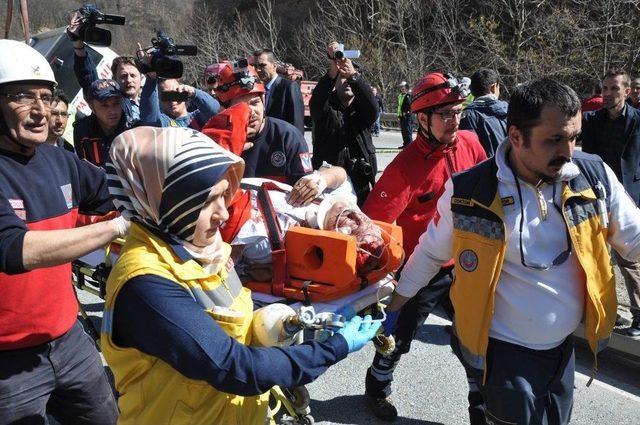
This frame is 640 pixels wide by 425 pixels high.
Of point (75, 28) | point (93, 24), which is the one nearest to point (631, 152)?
point (93, 24)

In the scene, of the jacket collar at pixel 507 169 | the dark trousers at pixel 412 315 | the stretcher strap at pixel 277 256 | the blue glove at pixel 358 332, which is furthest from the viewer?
the dark trousers at pixel 412 315

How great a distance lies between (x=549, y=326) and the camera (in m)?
2.34

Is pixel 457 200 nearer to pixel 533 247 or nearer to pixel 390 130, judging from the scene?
pixel 533 247

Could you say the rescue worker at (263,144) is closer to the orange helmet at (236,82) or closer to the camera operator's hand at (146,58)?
the orange helmet at (236,82)

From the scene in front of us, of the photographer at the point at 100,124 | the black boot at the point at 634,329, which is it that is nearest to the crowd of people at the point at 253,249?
the photographer at the point at 100,124

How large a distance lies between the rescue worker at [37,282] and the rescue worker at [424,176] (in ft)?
5.42

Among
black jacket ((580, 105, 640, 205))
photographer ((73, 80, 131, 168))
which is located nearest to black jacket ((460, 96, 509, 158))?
black jacket ((580, 105, 640, 205))

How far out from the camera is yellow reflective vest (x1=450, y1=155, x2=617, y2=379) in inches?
89.0

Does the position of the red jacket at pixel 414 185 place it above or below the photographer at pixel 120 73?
below

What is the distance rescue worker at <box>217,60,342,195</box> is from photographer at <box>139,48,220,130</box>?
0.73 m

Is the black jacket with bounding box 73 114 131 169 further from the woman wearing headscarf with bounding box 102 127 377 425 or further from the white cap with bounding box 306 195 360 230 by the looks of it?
the woman wearing headscarf with bounding box 102 127 377 425

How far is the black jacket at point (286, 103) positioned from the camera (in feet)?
19.7

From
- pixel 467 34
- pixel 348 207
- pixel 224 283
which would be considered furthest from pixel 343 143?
pixel 467 34

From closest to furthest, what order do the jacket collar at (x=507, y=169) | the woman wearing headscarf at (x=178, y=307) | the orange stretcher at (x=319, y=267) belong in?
the woman wearing headscarf at (x=178, y=307) < the jacket collar at (x=507, y=169) < the orange stretcher at (x=319, y=267)
